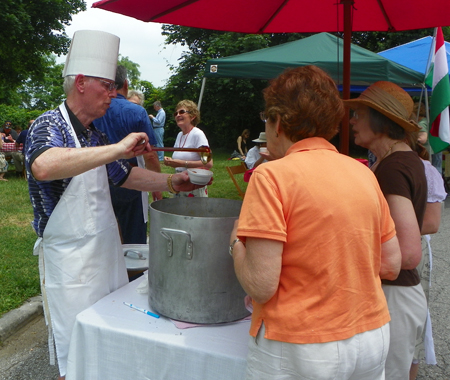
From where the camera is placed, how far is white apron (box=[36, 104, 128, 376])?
1723 millimetres

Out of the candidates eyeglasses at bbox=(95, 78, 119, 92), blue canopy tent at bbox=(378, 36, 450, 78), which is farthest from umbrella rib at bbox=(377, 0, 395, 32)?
blue canopy tent at bbox=(378, 36, 450, 78)

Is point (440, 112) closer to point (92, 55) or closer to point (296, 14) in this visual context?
point (296, 14)

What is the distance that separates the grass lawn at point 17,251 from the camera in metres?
3.51

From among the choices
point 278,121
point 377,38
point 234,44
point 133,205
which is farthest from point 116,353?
point 377,38

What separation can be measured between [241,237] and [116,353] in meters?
0.74

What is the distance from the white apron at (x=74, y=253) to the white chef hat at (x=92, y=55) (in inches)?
7.7

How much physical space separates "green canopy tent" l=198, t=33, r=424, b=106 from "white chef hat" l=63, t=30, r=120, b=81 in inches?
137

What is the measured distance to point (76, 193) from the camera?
5.66 ft

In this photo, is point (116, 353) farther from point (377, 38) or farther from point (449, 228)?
point (377, 38)

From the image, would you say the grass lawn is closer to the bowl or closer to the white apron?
the white apron

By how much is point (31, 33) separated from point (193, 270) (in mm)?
17330

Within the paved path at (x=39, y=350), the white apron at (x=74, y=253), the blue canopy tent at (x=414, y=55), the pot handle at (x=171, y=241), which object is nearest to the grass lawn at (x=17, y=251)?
the paved path at (x=39, y=350)

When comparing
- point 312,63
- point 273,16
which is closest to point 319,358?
point 273,16

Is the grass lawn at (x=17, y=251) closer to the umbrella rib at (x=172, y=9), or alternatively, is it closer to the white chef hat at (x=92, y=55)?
the white chef hat at (x=92, y=55)
